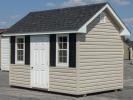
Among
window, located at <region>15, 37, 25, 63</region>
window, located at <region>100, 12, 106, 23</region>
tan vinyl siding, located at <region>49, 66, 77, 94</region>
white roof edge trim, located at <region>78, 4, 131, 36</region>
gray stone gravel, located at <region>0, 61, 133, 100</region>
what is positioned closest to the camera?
gray stone gravel, located at <region>0, 61, 133, 100</region>

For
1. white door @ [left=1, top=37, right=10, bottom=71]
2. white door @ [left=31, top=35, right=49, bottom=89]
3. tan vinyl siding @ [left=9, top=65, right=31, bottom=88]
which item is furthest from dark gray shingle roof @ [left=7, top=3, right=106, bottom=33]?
white door @ [left=1, top=37, right=10, bottom=71]

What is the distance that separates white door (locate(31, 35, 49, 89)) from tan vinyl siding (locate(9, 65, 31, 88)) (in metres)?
0.37

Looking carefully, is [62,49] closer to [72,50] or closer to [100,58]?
[72,50]

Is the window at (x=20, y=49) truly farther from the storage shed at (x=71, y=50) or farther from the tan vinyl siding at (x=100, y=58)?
the tan vinyl siding at (x=100, y=58)

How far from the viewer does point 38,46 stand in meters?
19.7

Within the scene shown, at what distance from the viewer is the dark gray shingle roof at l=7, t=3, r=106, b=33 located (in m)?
18.4

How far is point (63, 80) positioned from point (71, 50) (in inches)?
52.2

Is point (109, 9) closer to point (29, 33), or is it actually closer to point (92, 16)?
point (92, 16)

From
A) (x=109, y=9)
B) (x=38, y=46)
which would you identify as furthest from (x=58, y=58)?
(x=109, y=9)

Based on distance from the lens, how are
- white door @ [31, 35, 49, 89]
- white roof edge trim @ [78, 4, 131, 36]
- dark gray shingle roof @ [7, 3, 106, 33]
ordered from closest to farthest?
1. white roof edge trim @ [78, 4, 131, 36]
2. dark gray shingle roof @ [7, 3, 106, 33]
3. white door @ [31, 35, 49, 89]

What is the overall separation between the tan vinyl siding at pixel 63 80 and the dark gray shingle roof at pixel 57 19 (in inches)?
69.0

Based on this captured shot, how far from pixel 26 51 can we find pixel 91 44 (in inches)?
141

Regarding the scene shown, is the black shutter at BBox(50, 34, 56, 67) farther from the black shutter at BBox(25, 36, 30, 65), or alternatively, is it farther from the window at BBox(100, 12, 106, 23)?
the window at BBox(100, 12, 106, 23)

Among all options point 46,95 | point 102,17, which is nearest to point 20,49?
point 46,95
